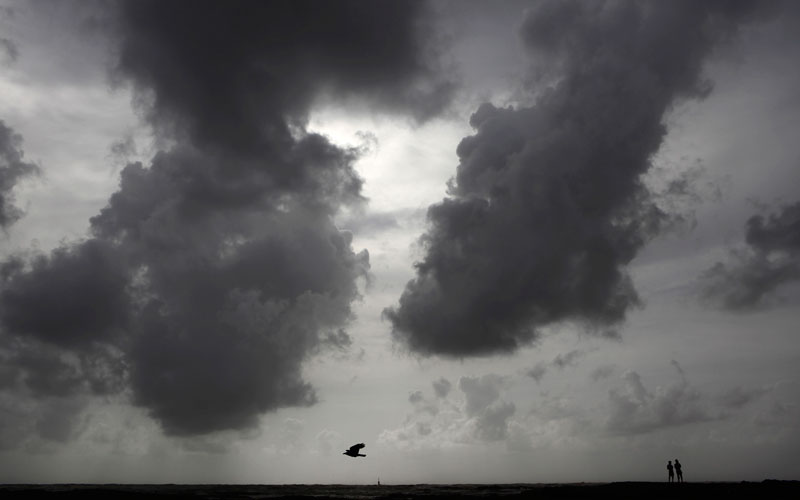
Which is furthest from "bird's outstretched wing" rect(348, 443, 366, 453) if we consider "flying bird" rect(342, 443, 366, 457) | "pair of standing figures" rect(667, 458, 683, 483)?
"pair of standing figures" rect(667, 458, 683, 483)

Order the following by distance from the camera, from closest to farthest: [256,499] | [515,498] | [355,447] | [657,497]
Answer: [657,497] → [355,447] → [515,498] → [256,499]

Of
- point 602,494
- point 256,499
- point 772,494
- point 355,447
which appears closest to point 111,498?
point 256,499

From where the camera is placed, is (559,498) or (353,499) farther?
(353,499)

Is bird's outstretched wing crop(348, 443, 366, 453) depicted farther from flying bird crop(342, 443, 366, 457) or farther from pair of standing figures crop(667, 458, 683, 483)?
pair of standing figures crop(667, 458, 683, 483)

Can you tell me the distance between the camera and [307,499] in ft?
282

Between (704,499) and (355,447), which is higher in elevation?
(355,447)

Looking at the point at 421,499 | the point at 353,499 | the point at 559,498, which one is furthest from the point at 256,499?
the point at 559,498

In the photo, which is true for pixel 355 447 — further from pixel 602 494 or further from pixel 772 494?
pixel 772 494

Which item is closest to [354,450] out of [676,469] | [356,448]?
[356,448]

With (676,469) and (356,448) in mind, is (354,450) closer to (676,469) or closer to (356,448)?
(356,448)

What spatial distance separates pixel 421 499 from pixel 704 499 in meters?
31.3

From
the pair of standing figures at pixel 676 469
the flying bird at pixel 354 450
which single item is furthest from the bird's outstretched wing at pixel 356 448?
the pair of standing figures at pixel 676 469

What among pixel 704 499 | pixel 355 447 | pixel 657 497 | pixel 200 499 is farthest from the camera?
pixel 200 499

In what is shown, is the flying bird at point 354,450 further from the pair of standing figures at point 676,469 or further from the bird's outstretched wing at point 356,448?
the pair of standing figures at point 676,469
